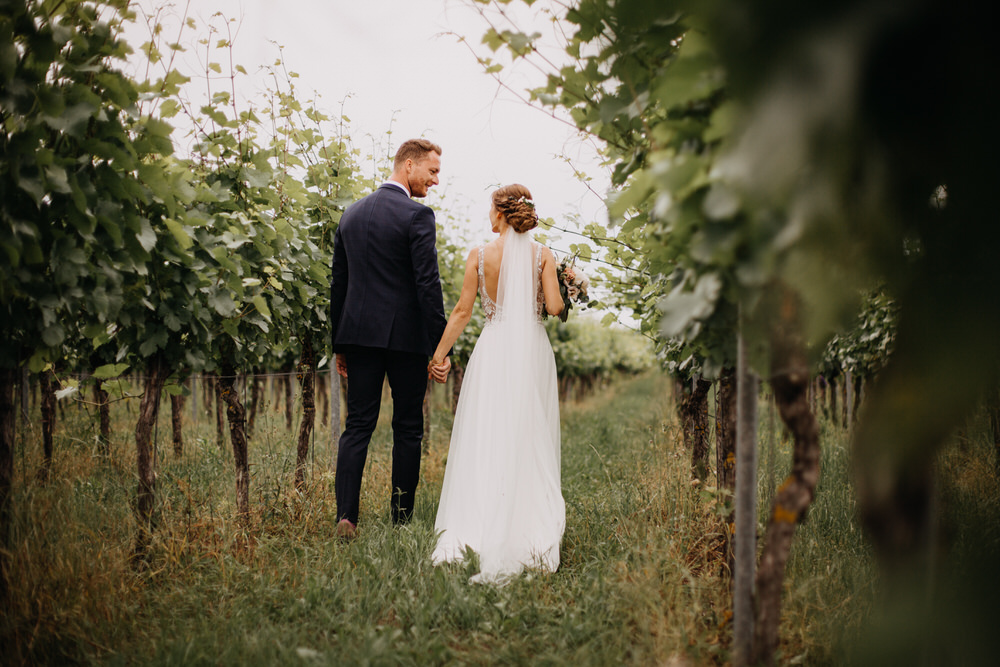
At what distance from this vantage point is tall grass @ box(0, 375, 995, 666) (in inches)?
82.4

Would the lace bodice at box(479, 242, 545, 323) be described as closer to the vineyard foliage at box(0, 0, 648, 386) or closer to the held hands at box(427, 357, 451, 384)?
the held hands at box(427, 357, 451, 384)

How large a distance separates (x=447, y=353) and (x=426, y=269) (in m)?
0.53

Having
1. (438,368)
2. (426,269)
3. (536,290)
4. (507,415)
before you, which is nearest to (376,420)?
(438,368)

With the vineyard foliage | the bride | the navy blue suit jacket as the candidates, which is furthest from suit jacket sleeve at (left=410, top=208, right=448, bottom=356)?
the vineyard foliage

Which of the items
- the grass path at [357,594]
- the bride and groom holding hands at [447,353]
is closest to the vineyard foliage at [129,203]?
the bride and groom holding hands at [447,353]

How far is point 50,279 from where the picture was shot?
2.12 m

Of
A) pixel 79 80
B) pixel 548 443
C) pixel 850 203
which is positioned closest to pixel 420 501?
pixel 548 443

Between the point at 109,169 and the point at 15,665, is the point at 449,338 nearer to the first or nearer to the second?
the point at 109,169

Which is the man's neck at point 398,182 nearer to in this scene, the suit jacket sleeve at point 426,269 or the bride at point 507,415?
the suit jacket sleeve at point 426,269

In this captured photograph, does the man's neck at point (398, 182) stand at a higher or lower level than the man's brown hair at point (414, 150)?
lower

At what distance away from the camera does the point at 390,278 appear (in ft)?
11.5

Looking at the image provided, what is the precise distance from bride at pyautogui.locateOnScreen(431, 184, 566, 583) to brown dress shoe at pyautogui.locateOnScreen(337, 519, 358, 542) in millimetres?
488

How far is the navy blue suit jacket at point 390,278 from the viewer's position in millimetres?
3430

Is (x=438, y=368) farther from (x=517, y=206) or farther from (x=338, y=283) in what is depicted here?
(x=517, y=206)
